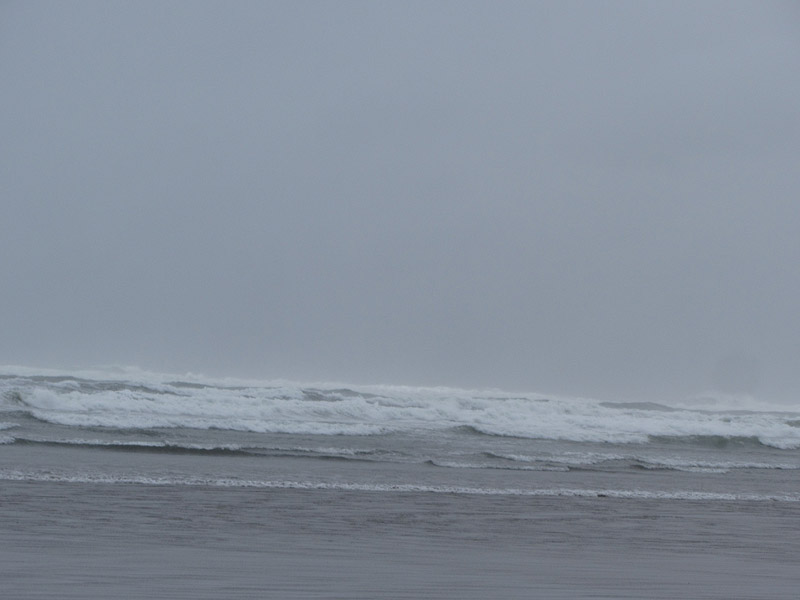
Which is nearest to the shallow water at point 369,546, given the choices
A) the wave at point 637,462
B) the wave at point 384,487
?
the wave at point 384,487

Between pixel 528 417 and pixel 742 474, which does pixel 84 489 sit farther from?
pixel 528 417

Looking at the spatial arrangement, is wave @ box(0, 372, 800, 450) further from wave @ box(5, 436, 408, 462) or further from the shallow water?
the shallow water

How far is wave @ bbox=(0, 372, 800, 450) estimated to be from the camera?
2272 cm

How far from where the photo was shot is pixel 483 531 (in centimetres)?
973

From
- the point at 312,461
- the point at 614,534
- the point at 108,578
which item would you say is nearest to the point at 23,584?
the point at 108,578

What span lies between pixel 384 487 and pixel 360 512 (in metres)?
2.63

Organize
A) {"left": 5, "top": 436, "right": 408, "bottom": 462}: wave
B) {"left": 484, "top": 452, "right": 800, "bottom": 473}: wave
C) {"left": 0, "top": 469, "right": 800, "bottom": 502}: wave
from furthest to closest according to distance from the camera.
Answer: {"left": 484, "top": 452, "right": 800, "bottom": 473}: wave → {"left": 5, "top": 436, "right": 408, "bottom": 462}: wave → {"left": 0, "top": 469, "right": 800, "bottom": 502}: wave

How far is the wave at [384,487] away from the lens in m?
12.1

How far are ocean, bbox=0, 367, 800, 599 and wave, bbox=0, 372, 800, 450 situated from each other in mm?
239

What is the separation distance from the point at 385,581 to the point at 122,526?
317 cm

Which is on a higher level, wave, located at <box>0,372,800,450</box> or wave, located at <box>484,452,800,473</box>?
wave, located at <box>0,372,800,450</box>

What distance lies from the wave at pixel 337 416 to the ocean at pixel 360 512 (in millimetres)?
239

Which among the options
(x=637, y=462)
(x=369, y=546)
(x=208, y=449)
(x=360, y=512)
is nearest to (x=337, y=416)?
(x=637, y=462)

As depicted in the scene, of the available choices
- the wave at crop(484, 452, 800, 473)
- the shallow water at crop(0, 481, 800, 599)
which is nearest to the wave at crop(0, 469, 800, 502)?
the shallow water at crop(0, 481, 800, 599)
